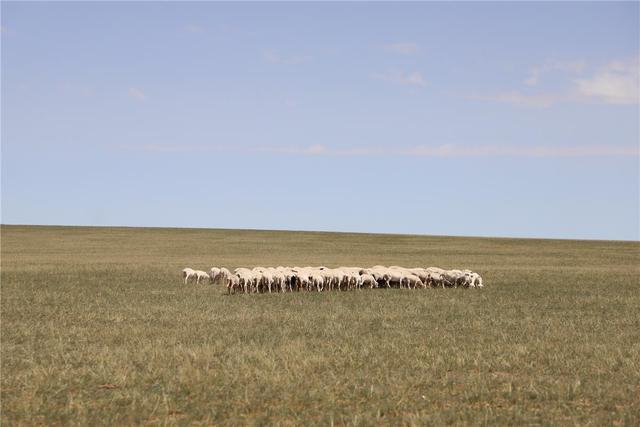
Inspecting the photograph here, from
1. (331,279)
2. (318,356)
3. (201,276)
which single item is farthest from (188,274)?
(318,356)

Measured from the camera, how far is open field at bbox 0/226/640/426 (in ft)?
34.9

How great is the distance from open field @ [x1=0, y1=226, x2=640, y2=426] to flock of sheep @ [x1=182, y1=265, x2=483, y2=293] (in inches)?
49.2

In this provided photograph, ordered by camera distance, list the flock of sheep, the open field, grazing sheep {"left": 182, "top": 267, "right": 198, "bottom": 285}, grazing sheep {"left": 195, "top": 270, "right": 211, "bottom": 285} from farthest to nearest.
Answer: grazing sheep {"left": 195, "top": 270, "right": 211, "bottom": 285} → grazing sheep {"left": 182, "top": 267, "right": 198, "bottom": 285} → the flock of sheep → the open field

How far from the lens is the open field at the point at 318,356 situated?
1064 centimetres

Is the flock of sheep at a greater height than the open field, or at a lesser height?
greater

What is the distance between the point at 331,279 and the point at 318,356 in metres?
15.8

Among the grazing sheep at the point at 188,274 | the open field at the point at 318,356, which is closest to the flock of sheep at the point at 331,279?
the grazing sheep at the point at 188,274

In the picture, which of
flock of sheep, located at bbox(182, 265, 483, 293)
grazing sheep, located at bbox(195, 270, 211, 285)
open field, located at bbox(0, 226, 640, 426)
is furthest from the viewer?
grazing sheep, located at bbox(195, 270, 211, 285)

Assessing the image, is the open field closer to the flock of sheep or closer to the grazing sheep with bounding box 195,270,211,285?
the flock of sheep

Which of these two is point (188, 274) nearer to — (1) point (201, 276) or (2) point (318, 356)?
(1) point (201, 276)

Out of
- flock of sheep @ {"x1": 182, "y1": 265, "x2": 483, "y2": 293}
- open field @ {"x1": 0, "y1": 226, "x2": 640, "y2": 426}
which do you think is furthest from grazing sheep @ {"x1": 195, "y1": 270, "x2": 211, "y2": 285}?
open field @ {"x1": 0, "y1": 226, "x2": 640, "y2": 426}

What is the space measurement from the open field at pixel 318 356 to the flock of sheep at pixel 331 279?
125cm

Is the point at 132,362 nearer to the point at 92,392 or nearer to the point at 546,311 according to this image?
the point at 92,392

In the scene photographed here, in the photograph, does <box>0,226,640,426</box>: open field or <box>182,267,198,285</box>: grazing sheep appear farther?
<box>182,267,198,285</box>: grazing sheep
